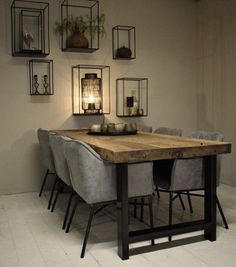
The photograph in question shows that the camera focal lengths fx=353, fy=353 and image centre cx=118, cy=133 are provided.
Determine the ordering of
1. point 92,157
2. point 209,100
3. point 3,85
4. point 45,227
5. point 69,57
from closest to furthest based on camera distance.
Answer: point 92,157, point 45,227, point 3,85, point 69,57, point 209,100

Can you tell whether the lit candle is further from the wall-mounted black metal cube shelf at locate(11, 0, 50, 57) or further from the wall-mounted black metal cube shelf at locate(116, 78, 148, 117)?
the wall-mounted black metal cube shelf at locate(11, 0, 50, 57)

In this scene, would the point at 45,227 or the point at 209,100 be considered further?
the point at 209,100

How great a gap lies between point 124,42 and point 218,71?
137 centimetres

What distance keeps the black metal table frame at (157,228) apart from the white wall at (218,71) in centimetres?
198

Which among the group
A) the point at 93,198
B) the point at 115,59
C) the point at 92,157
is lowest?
the point at 93,198

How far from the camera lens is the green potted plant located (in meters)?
4.49

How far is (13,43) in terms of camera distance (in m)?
4.36

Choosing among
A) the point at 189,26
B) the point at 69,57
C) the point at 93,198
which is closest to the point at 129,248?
the point at 93,198

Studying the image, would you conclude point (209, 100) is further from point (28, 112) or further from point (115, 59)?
point (28, 112)

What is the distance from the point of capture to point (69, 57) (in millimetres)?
4641

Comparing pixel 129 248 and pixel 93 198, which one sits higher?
pixel 93 198

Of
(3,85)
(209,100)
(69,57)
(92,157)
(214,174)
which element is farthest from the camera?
(209,100)

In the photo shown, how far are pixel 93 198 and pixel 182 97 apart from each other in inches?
124

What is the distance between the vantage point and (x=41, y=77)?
452 centimetres
